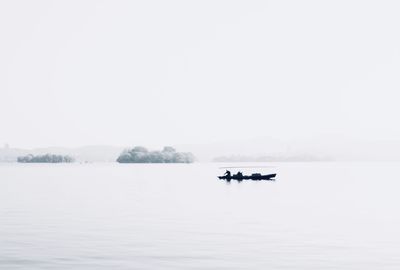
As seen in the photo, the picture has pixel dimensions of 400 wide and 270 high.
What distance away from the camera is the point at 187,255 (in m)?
42.9

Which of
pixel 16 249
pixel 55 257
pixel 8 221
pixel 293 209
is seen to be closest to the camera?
pixel 55 257

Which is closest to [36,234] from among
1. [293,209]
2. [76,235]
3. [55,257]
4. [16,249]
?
[76,235]

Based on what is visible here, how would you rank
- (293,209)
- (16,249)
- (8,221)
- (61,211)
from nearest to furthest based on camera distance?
1. (16,249)
2. (8,221)
3. (61,211)
4. (293,209)

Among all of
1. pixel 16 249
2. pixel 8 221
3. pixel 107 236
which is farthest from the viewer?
pixel 8 221

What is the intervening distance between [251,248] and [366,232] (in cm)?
1488

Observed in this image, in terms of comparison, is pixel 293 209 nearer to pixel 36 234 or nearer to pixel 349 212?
pixel 349 212

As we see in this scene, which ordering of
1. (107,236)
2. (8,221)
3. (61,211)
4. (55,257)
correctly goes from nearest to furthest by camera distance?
(55,257)
(107,236)
(8,221)
(61,211)

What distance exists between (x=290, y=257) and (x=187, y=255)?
6.28m

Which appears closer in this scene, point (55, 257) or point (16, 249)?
point (55, 257)

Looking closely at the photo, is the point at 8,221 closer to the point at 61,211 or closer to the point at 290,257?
the point at 61,211

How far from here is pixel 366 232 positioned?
56.9 m

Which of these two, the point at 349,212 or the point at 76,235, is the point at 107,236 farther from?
the point at 349,212

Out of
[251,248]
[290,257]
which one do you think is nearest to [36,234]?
[251,248]

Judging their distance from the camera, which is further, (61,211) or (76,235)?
(61,211)
